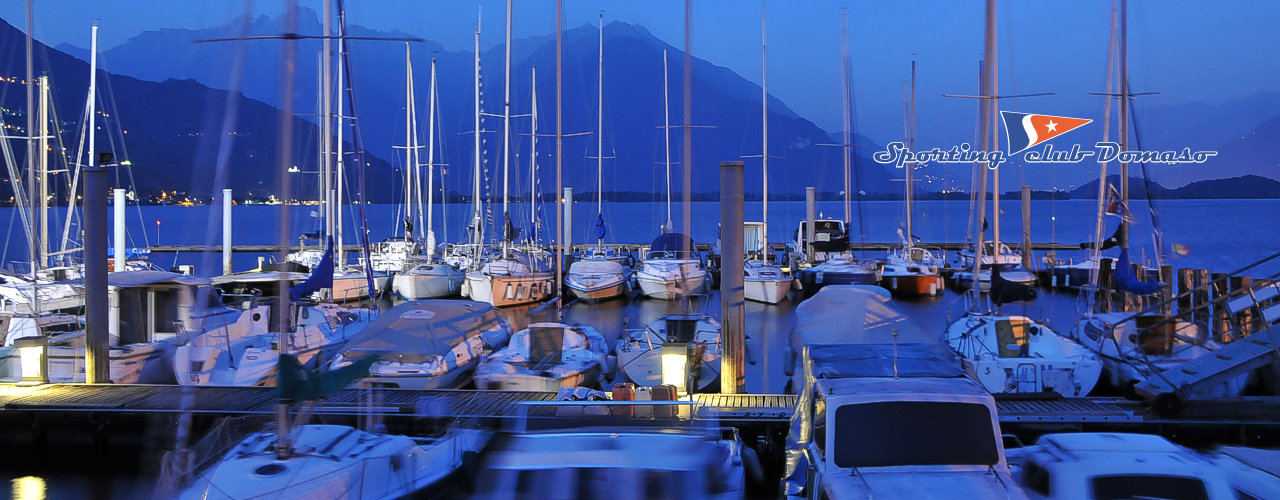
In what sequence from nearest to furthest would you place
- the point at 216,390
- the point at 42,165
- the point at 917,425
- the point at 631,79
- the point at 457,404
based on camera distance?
the point at 917,425 → the point at 457,404 → the point at 216,390 → the point at 42,165 → the point at 631,79

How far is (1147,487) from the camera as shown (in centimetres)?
656

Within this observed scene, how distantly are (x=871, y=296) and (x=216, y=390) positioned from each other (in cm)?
1303

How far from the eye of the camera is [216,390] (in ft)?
45.2

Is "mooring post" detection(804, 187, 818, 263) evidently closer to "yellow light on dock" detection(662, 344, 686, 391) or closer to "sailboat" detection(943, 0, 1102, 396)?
"sailboat" detection(943, 0, 1102, 396)

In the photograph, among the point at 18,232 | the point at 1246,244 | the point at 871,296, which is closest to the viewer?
the point at 871,296

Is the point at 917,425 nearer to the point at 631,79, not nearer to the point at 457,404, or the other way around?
the point at 457,404

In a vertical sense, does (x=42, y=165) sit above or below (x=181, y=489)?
above

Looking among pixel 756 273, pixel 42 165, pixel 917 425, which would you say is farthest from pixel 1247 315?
pixel 42 165

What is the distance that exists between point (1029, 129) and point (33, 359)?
78.5 feet

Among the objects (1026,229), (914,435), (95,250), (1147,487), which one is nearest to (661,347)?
(914,435)

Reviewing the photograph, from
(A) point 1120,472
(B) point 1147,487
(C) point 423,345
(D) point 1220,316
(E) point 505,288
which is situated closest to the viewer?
(B) point 1147,487

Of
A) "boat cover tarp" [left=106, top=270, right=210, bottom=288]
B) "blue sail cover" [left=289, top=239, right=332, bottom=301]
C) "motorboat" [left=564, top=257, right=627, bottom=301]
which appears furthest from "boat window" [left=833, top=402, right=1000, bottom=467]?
"motorboat" [left=564, top=257, right=627, bottom=301]

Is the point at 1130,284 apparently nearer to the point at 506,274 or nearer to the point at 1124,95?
the point at 1124,95

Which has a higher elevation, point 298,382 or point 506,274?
point 506,274
